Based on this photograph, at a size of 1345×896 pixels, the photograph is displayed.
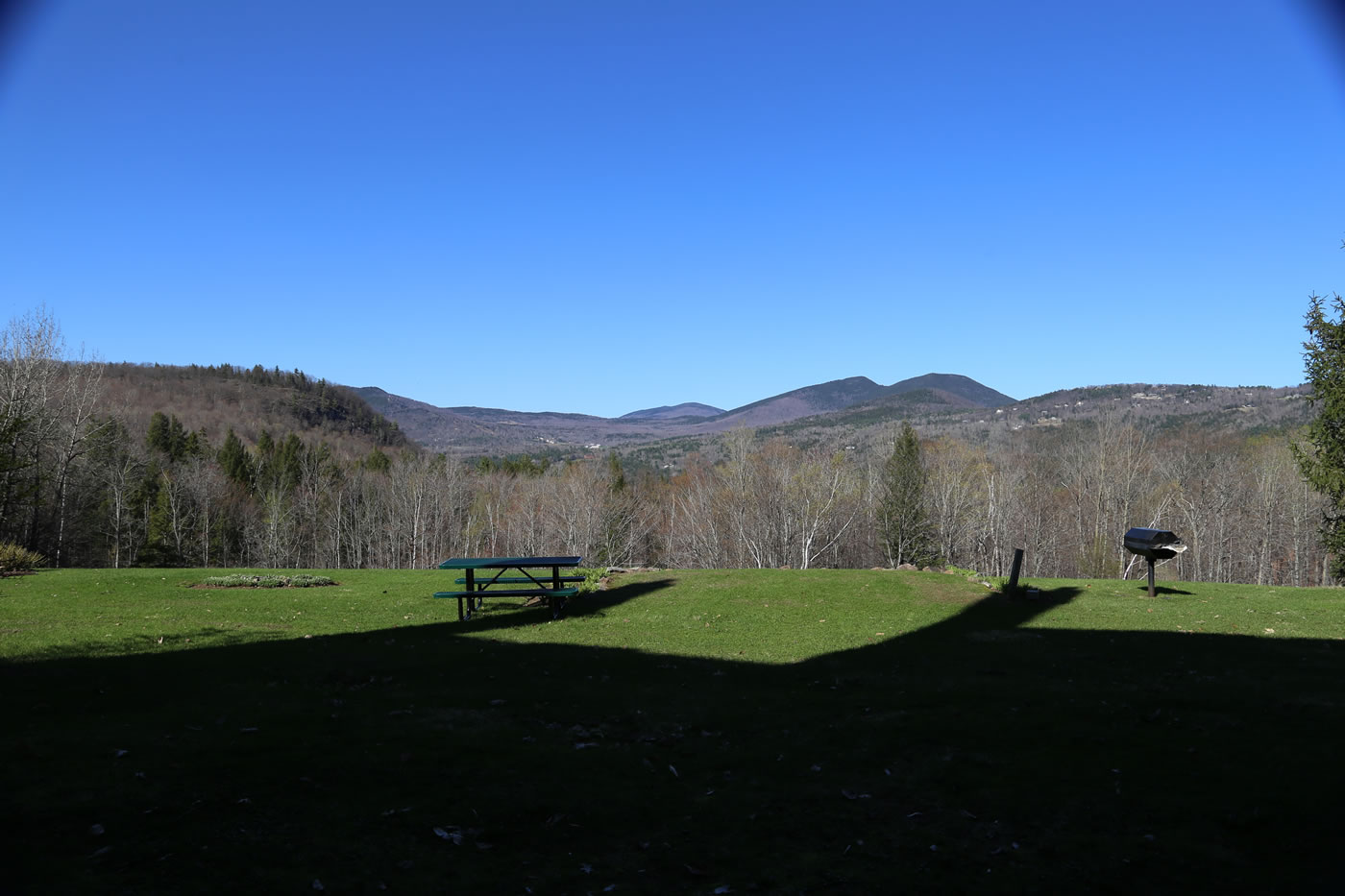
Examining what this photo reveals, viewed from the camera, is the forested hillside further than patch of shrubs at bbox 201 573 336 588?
Yes

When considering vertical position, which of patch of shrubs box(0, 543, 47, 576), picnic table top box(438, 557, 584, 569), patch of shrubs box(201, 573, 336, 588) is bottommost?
patch of shrubs box(201, 573, 336, 588)

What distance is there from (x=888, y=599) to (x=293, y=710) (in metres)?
14.0

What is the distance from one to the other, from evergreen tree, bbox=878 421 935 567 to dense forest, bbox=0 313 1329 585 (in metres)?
0.22

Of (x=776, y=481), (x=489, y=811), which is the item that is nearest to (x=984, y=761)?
(x=489, y=811)

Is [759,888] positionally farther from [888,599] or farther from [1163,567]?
[1163,567]

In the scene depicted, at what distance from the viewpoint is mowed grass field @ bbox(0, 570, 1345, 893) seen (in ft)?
17.5

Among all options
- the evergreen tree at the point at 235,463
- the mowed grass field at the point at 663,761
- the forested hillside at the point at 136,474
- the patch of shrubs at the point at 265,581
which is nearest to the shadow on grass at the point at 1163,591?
the mowed grass field at the point at 663,761

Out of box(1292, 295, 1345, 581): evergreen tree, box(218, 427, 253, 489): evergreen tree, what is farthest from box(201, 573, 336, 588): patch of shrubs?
box(218, 427, 253, 489): evergreen tree

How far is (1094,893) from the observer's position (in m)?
5.04

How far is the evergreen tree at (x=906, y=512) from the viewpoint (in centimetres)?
5816

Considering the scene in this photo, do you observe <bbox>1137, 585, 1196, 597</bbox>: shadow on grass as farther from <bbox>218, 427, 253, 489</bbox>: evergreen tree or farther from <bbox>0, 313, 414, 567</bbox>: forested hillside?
<bbox>218, 427, 253, 489</bbox>: evergreen tree

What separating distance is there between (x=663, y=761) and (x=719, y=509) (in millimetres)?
63544

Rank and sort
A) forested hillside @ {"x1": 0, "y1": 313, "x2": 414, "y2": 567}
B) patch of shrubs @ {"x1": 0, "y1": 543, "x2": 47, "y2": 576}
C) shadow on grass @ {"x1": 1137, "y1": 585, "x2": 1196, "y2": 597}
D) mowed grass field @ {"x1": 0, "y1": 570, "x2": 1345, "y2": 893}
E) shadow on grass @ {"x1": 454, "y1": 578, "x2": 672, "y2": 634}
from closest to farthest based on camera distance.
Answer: mowed grass field @ {"x1": 0, "y1": 570, "x2": 1345, "y2": 893} → shadow on grass @ {"x1": 454, "y1": 578, "x2": 672, "y2": 634} → shadow on grass @ {"x1": 1137, "y1": 585, "x2": 1196, "y2": 597} → patch of shrubs @ {"x1": 0, "y1": 543, "x2": 47, "y2": 576} → forested hillside @ {"x1": 0, "y1": 313, "x2": 414, "y2": 567}

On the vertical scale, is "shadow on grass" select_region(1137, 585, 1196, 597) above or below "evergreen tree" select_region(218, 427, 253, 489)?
below
